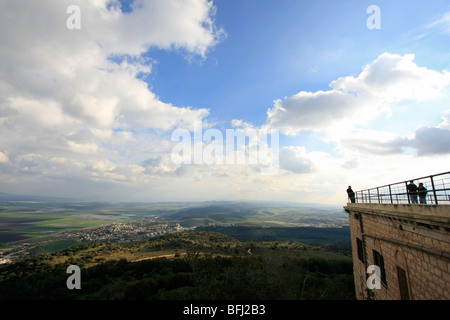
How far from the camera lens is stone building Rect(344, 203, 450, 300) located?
757cm

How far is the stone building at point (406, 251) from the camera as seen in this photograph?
757 centimetres

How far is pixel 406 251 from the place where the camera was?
33.5ft

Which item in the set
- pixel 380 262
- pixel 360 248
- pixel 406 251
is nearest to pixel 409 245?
pixel 406 251

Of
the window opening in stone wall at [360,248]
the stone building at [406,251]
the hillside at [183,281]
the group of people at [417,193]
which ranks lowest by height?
the hillside at [183,281]

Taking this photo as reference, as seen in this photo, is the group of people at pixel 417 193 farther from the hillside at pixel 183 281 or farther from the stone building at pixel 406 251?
the hillside at pixel 183 281

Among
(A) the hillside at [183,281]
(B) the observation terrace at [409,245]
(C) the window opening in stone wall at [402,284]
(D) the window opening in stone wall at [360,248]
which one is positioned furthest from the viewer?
(D) the window opening in stone wall at [360,248]

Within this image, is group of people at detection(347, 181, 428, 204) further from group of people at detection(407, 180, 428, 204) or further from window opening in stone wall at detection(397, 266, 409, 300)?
window opening in stone wall at detection(397, 266, 409, 300)

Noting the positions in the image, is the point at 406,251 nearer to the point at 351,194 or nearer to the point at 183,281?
the point at 351,194

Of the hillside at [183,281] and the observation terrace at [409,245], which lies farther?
the hillside at [183,281]

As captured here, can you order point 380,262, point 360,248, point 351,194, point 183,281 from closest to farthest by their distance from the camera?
point 380,262 < point 360,248 < point 351,194 < point 183,281

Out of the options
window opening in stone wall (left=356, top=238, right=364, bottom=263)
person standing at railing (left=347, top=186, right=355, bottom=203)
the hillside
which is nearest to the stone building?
window opening in stone wall (left=356, top=238, right=364, bottom=263)

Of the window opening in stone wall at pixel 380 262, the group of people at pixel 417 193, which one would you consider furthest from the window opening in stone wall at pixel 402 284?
the group of people at pixel 417 193
